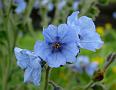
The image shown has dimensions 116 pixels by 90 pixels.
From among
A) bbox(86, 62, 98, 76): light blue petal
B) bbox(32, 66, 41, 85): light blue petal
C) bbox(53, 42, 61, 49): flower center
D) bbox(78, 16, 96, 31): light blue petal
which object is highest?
bbox(78, 16, 96, 31): light blue petal

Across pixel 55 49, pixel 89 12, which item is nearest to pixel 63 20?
pixel 89 12

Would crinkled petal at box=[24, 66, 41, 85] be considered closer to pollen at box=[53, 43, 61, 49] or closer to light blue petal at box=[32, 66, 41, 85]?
light blue petal at box=[32, 66, 41, 85]

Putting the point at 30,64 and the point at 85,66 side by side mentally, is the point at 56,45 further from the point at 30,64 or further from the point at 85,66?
the point at 85,66

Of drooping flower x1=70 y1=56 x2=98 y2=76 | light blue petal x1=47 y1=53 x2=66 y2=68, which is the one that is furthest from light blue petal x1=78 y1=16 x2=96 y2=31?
drooping flower x1=70 y1=56 x2=98 y2=76

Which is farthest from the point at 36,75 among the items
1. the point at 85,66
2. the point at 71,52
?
the point at 85,66

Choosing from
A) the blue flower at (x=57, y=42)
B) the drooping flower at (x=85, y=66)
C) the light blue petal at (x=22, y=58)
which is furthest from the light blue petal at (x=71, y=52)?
the drooping flower at (x=85, y=66)

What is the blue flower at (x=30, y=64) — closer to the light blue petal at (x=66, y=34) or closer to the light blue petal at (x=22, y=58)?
the light blue petal at (x=22, y=58)

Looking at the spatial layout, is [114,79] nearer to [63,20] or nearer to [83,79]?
[83,79]
